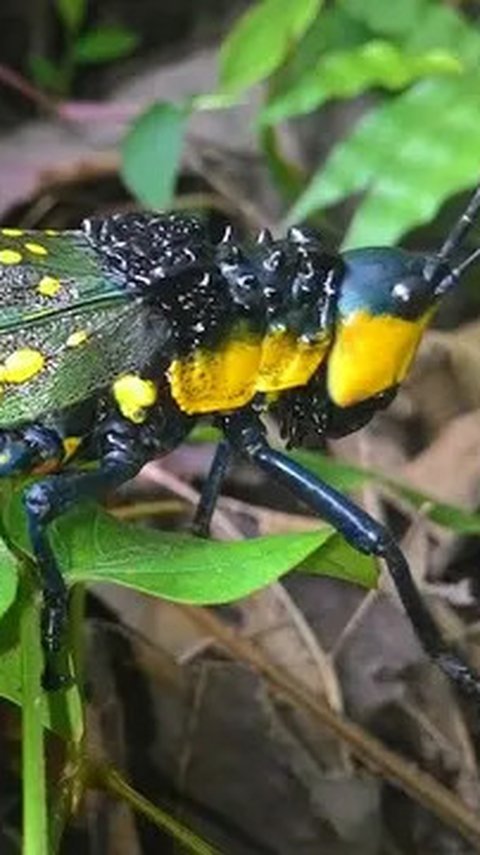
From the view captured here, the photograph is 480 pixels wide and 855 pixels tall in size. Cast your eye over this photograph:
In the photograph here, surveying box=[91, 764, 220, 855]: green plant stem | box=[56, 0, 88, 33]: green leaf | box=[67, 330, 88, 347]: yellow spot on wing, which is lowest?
box=[91, 764, 220, 855]: green plant stem

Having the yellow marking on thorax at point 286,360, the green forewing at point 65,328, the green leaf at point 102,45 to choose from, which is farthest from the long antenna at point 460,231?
the green leaf at point 102,45

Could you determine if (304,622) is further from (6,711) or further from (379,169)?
(379,169)

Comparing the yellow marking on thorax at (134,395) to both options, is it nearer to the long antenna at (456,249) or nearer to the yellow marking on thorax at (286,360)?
the yellow marking on thorax at (286,360)

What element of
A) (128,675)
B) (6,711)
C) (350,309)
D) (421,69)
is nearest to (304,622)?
(128,675)

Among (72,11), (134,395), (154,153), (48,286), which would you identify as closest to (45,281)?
(48,286)

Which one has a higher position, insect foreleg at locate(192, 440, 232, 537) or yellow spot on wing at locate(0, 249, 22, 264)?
yellow spot on wing at locate(0, 249, 22, 264)

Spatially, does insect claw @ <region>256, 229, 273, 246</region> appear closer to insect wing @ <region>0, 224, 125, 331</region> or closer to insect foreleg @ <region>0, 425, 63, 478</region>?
insect wing @ <region>0, 224, 125, 331</region>

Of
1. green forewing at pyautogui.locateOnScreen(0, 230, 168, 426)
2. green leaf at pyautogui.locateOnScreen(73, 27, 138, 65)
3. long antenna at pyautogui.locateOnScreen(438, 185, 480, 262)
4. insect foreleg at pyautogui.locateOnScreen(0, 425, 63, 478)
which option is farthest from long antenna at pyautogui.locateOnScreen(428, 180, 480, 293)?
green leaf at pyautogui.locateOnScreen(73, 27, 138, 65)

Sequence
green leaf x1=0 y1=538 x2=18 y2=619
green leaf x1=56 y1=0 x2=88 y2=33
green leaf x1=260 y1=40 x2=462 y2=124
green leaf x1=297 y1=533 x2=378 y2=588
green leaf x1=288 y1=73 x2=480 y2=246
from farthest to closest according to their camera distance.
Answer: green leaf x1=56 y1=0 x2=88 y2=33 → green leaf x1=260 y1=40 x2=462 y2=124 → green leaf x1=288 y1=73 x2=480 y2=246 → green leaf x1=297 y1=533 x2=378 y2=588 → green leaf x1=0 y1=538 x2=18 y2=619
